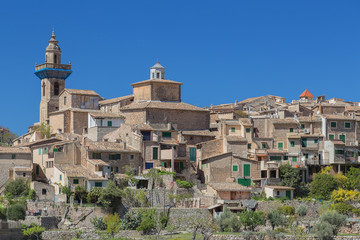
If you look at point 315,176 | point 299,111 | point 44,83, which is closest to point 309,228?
point 315,176

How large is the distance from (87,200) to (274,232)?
13.5 m

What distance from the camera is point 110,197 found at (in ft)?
190

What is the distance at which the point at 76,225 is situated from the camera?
5731 cm

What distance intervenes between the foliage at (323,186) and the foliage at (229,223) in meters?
9.37

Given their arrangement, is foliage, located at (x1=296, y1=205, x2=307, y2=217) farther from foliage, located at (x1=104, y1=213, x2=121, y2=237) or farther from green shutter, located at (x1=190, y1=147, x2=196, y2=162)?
foliage, located at (x1=104, y1=213, x2=121, y2=237)

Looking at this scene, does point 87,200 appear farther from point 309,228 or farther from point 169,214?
point 309,228

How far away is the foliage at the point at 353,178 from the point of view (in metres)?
65.6

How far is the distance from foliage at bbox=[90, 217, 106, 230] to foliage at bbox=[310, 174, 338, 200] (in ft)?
56.9

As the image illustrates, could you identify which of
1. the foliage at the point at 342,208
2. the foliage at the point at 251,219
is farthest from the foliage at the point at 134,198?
the foliage at the point at 342,208

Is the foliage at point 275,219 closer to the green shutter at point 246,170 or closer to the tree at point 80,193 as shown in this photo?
the green shutter at point 246,170

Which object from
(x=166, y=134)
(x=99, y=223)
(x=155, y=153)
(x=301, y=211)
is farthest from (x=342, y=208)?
(x=99, y=223)

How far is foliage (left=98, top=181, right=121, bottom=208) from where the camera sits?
5781 centimetres

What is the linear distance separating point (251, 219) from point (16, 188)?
1723cm

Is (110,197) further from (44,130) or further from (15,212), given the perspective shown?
(44,130)
